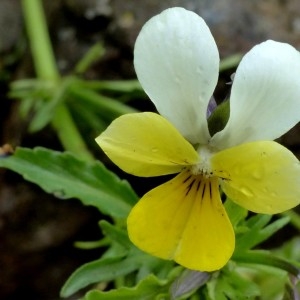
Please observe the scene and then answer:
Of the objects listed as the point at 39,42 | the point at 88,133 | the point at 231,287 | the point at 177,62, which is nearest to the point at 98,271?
the point at 231,287

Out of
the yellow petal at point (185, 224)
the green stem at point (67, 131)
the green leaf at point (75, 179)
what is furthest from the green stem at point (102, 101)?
the yellow petal at point (185, 224)

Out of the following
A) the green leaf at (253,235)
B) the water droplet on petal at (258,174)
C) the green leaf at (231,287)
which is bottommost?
the green leaf at (231,287)

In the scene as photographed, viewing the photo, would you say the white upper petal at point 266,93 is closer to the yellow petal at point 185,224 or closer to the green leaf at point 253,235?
the yellow petal at point 185,224

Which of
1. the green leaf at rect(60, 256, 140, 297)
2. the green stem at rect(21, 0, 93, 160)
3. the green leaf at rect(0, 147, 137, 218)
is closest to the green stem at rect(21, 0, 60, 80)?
the green stem at rect(21, 0, 93, 160)

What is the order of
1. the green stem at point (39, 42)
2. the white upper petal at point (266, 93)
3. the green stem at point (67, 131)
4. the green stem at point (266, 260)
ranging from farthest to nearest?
the green stem at point (39, 42) → the green stem at point (67, 131) → the green stem at point (266, 260) → the white upper petal at point (266, 93)

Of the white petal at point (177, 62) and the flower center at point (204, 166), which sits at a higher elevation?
the white petal at point (177, 62)

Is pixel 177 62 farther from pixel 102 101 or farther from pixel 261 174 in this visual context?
pixel 102 101

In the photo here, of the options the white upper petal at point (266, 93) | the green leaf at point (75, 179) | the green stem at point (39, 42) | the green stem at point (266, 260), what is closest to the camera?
the white upper petal at point (266, 93)
